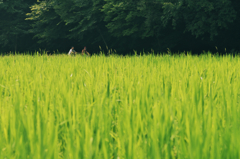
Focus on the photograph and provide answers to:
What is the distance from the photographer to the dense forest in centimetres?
1656

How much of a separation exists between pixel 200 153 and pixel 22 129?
2.59 feet

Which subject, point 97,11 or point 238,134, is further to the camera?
point 97,11

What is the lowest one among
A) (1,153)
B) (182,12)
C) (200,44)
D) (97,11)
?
(1,153)

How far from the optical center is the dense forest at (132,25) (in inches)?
652

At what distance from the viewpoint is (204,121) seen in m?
1.18

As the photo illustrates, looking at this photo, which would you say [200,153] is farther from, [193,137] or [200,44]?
[200,44]

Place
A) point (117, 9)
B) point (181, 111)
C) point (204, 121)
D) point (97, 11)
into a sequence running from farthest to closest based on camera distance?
point (97, 11) < point (117, 9) < point (181, 111) < point (204, 121)

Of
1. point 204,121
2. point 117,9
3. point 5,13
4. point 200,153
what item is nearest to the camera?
point 200,153

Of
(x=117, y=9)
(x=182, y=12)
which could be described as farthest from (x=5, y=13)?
(x=182, y=12)

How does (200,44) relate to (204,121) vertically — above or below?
above

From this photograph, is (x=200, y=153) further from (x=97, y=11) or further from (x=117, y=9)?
(x=97, y=11)

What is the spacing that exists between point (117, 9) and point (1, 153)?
66.7ft

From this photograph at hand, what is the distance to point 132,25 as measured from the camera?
70.1 ft

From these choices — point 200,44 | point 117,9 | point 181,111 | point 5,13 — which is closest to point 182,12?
point 200,44
